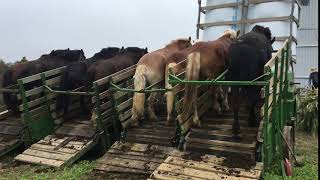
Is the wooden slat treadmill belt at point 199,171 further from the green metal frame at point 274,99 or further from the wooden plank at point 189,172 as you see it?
the green metal frame at point 274,99

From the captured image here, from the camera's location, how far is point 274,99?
6637 mm

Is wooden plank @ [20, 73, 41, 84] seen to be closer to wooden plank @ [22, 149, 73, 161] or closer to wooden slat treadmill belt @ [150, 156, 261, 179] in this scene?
wooden plank @ [22, 149, 73, 161]

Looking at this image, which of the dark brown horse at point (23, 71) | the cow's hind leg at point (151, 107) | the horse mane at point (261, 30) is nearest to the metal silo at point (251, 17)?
the horse mane at point (261, 30)

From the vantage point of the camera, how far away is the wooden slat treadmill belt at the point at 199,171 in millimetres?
5895

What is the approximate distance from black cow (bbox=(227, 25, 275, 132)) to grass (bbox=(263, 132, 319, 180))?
81 cm

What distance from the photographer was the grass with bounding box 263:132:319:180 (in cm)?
683

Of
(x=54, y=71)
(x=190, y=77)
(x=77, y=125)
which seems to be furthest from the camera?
(x=54, y=71)

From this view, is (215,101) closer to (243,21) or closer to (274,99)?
(274,99)

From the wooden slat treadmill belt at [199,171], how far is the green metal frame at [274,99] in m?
0.55

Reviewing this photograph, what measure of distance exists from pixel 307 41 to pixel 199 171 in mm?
19393

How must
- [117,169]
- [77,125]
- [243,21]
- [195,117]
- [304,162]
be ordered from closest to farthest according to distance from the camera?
[117,169]
[195,117]
[304,162]
[77,125]
[243,21]

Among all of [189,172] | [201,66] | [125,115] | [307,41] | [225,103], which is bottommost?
[189,172]

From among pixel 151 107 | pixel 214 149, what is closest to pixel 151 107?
pixel 151 107

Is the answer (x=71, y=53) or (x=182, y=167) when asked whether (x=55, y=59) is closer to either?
(x=71, y=53)
